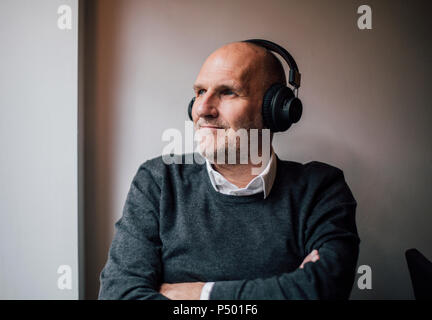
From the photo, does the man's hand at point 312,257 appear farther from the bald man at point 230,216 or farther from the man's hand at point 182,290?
the man's hand at point 182,290

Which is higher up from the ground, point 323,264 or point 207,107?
point 207,107

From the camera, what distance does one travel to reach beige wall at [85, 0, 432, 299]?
4.44ft

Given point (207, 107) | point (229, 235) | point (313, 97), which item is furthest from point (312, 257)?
point (313, 97)

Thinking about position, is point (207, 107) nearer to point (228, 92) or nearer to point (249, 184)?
point (228, 92)

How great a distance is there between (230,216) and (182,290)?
0.91 feet

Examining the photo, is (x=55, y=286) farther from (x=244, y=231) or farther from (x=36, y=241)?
(x=244, y=231)

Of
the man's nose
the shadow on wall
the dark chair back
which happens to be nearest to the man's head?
the man's nose

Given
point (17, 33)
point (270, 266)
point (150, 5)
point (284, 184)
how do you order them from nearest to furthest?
point (270, 266)
point (284, 184)
point (17, 33)
point (150, 5)

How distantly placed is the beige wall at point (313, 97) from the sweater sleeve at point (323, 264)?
470 mm

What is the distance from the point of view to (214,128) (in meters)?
0.98

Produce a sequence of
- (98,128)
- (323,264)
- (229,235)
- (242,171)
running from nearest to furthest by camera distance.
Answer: (323,264) < (229,235) < (242,171) < (98,128)

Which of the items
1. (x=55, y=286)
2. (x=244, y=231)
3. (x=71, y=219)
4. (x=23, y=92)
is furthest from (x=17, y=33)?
(x=244, y=231)

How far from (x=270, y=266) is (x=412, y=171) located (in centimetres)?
100

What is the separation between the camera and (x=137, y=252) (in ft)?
2.96
